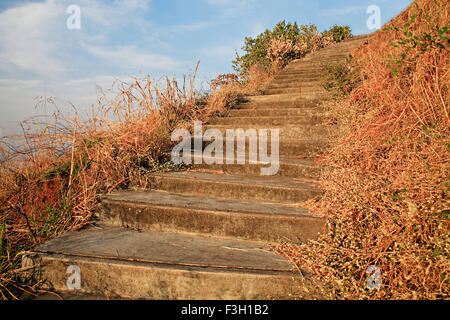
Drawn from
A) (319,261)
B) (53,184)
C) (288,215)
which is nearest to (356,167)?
(288,215)

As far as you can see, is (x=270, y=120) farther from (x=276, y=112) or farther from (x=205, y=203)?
(x=205, y=203)

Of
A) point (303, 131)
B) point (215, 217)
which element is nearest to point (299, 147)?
point (303, 131)

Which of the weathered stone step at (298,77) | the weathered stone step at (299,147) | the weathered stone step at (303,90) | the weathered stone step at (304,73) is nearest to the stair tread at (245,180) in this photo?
the weathered stone step at (299,147)

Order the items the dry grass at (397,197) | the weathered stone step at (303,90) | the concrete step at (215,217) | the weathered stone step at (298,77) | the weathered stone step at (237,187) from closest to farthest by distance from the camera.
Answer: the dry grass at (397,197)
the concrete step at (215,217)
the weathered stone step at (237,187)
the weathered stone step at (303,90)
the weathered stone step at (298,77)

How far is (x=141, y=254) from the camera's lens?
1684 millimetres

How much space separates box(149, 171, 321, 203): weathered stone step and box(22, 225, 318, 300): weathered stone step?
0.71 meters

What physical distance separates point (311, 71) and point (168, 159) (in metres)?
4.93

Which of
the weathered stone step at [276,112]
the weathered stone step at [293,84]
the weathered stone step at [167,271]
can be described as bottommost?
the weathered stone step at [167,271]

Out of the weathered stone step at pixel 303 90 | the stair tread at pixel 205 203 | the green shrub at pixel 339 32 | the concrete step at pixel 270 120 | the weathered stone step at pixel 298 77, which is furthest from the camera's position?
the green shrub at pixel 339 32

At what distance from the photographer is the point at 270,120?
13.7 ft

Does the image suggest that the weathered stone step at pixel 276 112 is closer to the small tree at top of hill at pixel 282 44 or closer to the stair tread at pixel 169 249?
the stair tread at pixel 169 249

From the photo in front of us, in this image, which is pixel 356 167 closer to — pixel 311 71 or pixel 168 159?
pixel 168 159

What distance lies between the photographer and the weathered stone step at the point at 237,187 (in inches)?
93.6

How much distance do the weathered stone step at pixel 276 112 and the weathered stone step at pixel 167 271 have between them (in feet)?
9.55
